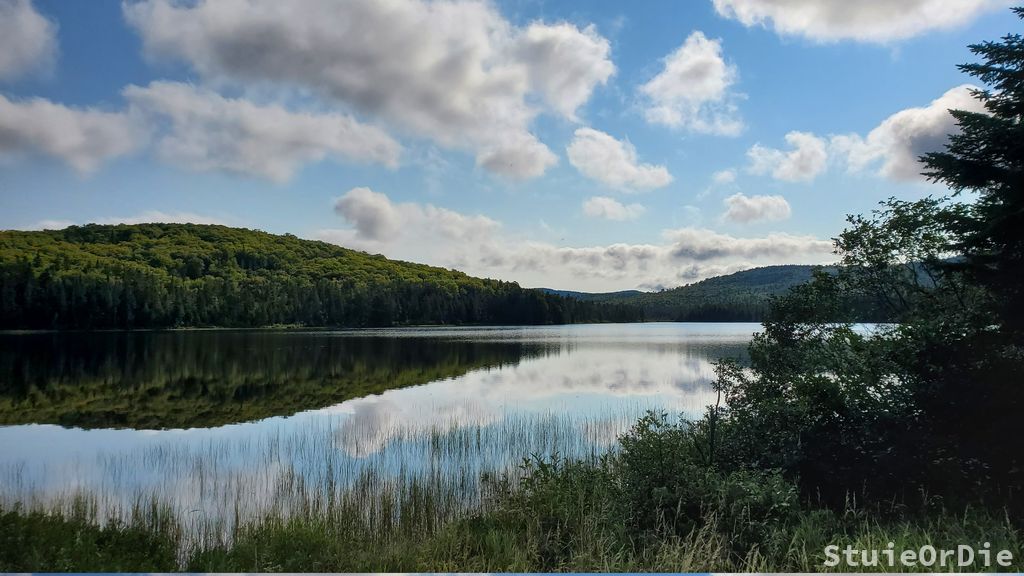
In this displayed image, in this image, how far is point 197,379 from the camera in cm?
3344

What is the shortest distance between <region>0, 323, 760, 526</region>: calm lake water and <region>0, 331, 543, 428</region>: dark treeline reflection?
13cm

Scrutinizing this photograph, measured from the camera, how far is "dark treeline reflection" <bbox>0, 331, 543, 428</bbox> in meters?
23.1

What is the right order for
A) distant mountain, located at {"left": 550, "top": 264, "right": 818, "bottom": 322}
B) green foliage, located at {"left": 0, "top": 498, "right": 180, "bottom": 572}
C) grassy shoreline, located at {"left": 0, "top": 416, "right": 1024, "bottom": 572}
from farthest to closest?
distant mountain, located at {"left": 550, "top": 264, "right": 818, "bottom": 322} → green foliage, located at {"left": 0, "top": 498, "right": 180, "bottom": 572} → grassy shoreline, located at {"left": 0, "top": 416, "right": 1024, "bottom": 572}

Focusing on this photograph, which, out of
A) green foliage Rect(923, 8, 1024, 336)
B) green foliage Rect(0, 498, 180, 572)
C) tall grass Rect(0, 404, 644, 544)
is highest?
green foliage Rect(923, 8, 1024, 336)

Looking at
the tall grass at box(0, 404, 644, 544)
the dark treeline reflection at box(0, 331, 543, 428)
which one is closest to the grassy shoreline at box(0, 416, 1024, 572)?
the tall grass at box(0, 404, 644, 544)

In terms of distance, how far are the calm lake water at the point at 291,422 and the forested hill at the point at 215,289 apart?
2351 inches

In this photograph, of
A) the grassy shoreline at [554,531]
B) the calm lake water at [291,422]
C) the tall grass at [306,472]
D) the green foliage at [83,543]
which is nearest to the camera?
the grassy shoreline at [554,531]

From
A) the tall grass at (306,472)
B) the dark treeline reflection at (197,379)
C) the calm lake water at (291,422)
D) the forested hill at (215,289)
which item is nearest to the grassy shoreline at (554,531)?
the tall grass at (306,472)

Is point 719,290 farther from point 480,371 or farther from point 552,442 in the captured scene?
point 552,442

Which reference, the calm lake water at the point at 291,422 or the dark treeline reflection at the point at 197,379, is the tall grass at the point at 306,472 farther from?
the dark treeline reflection at the point at 197,379

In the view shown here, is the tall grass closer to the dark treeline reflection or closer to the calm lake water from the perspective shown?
the calm lake water

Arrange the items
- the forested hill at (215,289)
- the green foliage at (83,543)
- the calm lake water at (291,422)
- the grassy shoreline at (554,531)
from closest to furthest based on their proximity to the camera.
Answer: the grassy shoreline at (554,531) → the green foliage at (83,543) → the calm lake water at (291,422) → the forested hill at (215,289)

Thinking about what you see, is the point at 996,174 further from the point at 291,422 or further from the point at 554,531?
the point at 291,422

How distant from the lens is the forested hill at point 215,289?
90.9 m
